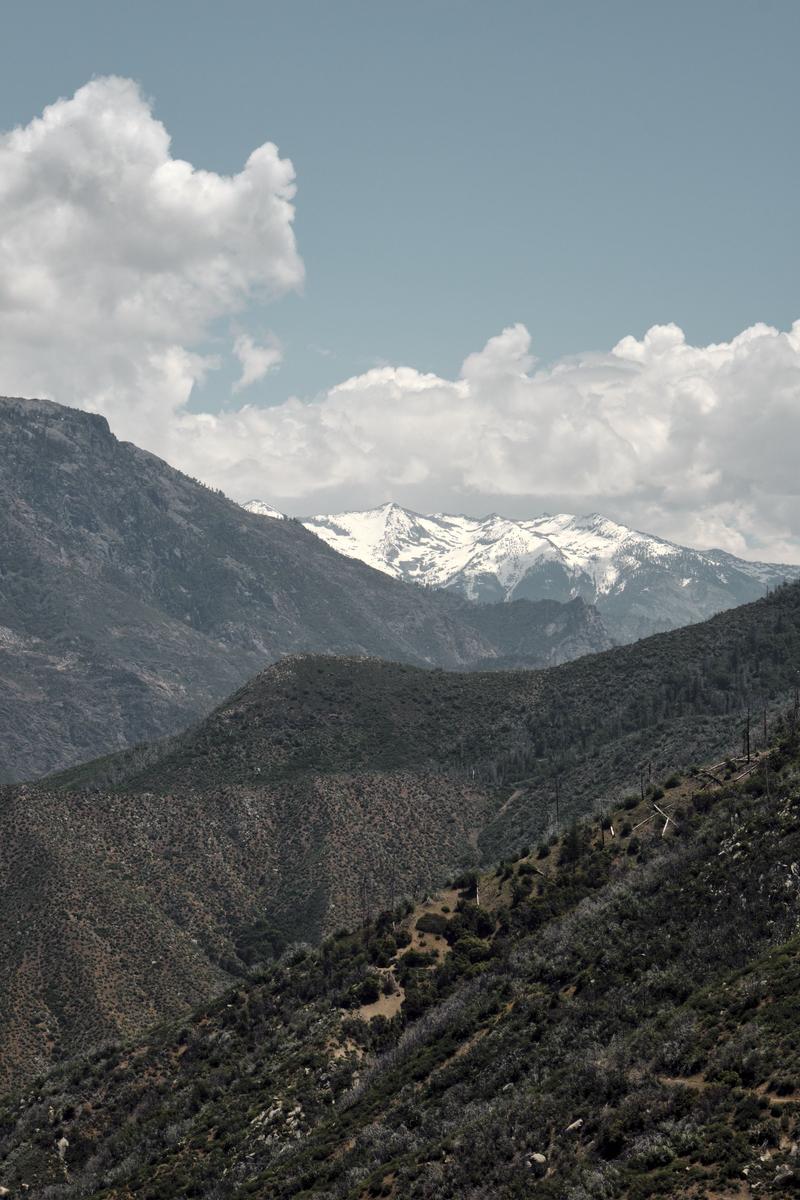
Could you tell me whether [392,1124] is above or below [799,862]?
below

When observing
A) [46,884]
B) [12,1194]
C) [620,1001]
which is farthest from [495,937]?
[46,884]

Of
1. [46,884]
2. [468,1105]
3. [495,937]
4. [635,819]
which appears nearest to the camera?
[468,1105]

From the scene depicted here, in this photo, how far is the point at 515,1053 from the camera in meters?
58.8

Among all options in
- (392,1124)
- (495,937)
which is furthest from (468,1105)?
(495,937)

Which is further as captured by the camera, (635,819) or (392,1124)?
(635,819)

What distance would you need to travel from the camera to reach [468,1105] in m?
54.5

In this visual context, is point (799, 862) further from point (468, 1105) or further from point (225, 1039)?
point (225, 1039)

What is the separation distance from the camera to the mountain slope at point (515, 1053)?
139 feet

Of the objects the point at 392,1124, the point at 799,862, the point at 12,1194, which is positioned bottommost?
the point at 12,1194

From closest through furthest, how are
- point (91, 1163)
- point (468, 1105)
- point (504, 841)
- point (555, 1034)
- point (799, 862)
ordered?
point (468, 1105)
point (555, 1034)
point (799, 862)
point (91, 1163)
point (504, 841)

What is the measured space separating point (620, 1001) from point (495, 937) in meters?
30.4

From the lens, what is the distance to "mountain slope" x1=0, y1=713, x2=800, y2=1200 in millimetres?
42344

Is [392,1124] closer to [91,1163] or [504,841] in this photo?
[91,1163]

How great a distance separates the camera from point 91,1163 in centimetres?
7694
